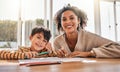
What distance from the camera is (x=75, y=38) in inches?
57.8

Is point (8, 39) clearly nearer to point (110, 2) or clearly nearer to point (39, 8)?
point (39, 8)

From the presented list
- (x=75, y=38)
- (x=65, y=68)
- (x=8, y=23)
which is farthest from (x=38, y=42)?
(x=8, y=23)

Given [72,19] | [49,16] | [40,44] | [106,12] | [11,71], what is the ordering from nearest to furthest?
[11,71], [40,44], [72,19], [49,16], [106,12]

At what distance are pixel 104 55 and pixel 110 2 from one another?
3622mm

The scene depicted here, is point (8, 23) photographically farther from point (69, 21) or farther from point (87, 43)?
point (87, 43)

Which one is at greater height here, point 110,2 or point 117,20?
point 110,2

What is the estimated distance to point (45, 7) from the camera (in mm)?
3732

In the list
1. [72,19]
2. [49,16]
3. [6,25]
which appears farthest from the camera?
[49,16]

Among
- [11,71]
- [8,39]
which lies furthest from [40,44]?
[8,39]

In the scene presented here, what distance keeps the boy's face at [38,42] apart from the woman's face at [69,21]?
257 mm

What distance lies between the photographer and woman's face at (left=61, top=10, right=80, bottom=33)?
150 centimetres

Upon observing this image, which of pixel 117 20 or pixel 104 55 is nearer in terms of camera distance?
pixel 104 55

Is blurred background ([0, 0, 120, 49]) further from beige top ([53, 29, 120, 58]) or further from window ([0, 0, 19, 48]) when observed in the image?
Result: beige top ([53, 29, 120, 58])

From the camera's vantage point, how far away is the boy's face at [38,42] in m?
1.33
